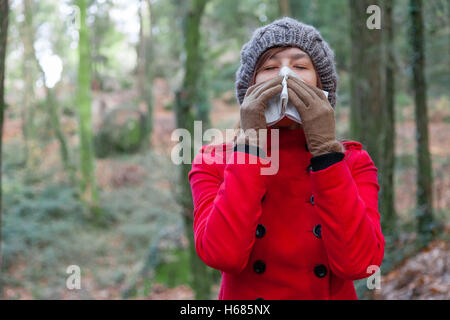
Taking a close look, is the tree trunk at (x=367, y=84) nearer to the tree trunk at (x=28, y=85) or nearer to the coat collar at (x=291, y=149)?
the coat collar at (x=291, y=149)

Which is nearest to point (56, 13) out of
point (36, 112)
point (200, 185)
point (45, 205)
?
point (36, 112)

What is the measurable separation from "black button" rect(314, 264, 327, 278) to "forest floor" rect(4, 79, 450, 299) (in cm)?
108

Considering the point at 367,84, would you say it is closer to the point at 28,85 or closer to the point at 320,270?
the point at 320,270

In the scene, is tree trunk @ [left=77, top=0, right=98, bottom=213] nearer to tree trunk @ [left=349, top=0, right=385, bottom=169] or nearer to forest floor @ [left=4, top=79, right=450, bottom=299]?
forest floor @ [left=4, top=79, right=450, bottom=299]

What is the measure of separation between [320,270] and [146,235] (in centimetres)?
1226

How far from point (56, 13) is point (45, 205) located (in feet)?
43.6

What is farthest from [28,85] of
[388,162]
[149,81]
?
[388,162]

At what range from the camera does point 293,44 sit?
1869 mm

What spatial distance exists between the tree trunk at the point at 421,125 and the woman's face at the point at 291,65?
193 inches

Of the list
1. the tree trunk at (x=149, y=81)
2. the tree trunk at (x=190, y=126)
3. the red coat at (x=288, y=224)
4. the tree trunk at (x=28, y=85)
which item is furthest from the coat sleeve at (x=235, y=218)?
the tree trunk at (x=149, y=81)

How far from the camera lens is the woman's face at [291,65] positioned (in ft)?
6.00

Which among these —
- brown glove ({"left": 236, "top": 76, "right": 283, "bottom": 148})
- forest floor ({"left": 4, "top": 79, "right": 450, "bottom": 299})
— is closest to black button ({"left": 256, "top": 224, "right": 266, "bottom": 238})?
brown glove ({"left": 236, "top": 76, "right": 283, "bottom": 148})

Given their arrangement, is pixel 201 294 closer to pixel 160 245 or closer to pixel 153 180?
pixel 160 245

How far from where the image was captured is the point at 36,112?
1914 centimetres
